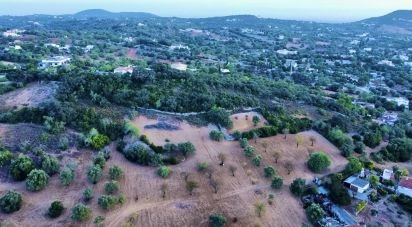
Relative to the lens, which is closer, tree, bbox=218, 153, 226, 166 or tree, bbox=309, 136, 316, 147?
tree, bbox=218, 153, 226, 166

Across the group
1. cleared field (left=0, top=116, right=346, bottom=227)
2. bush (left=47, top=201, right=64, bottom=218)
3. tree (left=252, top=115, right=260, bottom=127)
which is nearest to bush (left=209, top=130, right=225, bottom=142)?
cleared field (left=0, top=116, right=346, bottom=227)

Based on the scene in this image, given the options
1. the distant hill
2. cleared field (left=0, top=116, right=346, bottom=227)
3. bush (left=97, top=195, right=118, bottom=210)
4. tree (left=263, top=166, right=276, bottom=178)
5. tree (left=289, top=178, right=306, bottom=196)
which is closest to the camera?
cleared field (left=0, top=116, right=346, bottom=227)

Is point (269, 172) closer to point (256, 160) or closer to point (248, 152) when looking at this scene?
point (256, 160)

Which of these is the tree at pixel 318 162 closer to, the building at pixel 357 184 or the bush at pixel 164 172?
the building at pixel 357 184

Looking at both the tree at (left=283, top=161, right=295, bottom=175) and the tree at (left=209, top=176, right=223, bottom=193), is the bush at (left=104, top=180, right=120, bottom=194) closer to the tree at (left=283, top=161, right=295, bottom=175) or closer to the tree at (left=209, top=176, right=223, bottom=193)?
the tree at (left=209, top=176, right=223, bottom=193)

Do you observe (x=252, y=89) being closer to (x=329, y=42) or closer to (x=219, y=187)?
(x=219, y=187)

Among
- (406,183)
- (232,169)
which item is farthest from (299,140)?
(406,183)

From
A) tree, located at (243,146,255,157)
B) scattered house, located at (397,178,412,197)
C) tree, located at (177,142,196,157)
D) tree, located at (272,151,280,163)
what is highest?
tree, located at (177,142,196,157)

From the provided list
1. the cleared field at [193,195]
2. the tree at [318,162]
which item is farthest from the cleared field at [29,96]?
the tree at [318,162]
